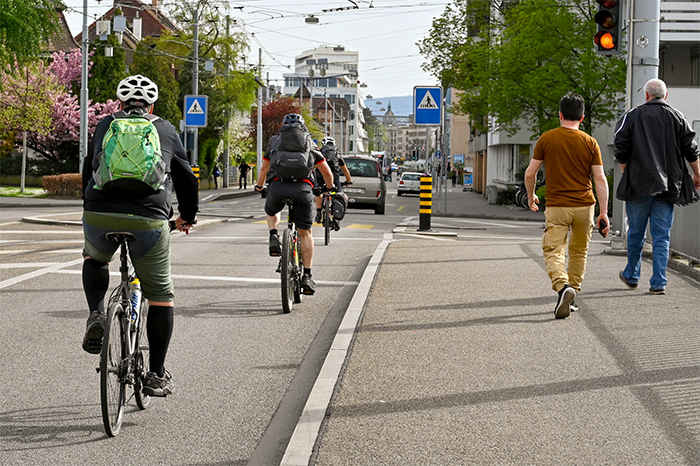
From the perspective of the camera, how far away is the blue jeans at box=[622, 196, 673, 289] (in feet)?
29.8

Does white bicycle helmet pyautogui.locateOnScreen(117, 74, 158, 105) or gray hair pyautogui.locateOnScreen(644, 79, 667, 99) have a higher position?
gray hair pyautogui.locateOnScreen(644, 79, 667, 99)

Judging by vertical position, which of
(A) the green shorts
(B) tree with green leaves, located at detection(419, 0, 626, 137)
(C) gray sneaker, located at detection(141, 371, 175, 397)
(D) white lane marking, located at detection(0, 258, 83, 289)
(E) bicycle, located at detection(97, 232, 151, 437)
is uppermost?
(B) tree with green leaves, located at detection(419, 0, 626, 137)

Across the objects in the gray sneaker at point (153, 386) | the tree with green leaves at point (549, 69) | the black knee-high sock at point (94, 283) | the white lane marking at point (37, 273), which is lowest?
the white lane marking at point (37, 273)

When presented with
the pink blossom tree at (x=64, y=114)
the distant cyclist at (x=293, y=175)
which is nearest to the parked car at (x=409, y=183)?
the pink blossom tree at (x=64, y=114)

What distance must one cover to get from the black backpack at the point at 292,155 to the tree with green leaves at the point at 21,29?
19684 mm

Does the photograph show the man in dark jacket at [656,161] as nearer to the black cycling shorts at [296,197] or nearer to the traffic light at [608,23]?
the black cycling shorts at [296,197]

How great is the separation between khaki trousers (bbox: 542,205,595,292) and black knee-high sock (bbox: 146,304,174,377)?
4.00 meters

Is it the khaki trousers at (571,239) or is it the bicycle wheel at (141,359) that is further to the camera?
the khaki trousers at (571,239)

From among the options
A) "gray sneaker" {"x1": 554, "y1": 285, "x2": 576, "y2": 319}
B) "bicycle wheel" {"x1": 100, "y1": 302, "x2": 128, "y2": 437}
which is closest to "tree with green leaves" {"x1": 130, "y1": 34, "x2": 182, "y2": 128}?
"gray sneaker" {"x1": 554, "y1": 285, "x2": 576, "y2": 319}

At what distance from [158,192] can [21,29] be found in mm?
23352

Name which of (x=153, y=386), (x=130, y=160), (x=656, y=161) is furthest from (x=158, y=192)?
(x=656, y=161)

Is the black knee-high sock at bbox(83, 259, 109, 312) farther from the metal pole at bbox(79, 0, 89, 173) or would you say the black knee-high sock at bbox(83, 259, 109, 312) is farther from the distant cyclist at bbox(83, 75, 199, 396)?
the metal pole at bbox(79, 0, 89, 173)

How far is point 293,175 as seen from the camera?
8.55 meters

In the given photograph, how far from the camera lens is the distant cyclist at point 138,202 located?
4605 millimetres
